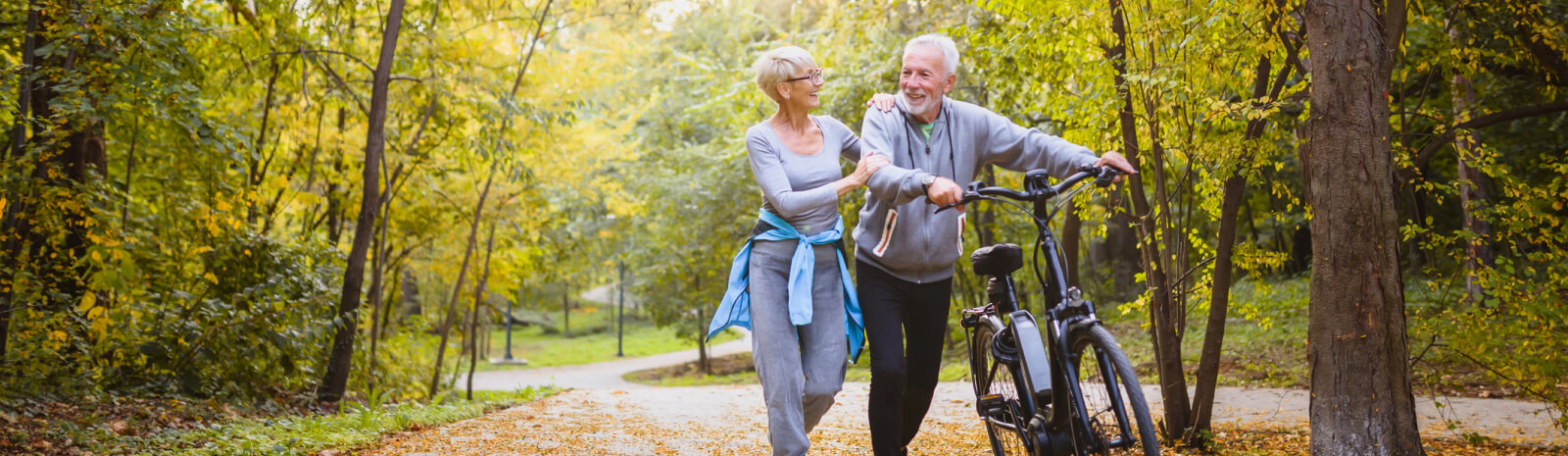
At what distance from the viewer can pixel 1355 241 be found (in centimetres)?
363

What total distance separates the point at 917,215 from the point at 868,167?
0.37 m

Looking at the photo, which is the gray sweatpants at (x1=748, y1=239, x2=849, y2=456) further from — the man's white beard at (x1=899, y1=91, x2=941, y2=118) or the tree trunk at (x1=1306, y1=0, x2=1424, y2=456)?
the tree trunk at (x1=1306, y1=0, x2=1424, y2=456)

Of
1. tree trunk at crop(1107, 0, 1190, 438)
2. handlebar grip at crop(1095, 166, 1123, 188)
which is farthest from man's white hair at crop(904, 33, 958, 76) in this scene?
tree trunk at crop(1107, 0, 1190, 438)

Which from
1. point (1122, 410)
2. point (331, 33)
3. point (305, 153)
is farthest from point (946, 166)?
point (305, 153)

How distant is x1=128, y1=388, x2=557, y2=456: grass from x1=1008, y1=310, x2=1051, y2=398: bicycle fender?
12.7 feet

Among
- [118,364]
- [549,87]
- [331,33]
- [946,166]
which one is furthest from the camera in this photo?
[549,87]

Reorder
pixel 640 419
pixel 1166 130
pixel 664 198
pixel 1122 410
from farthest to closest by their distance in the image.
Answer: pixel 664 198 → pixel 640 419 → pixel 1166 130 → pixel 1122 410

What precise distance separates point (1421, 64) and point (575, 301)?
40035 millimetres

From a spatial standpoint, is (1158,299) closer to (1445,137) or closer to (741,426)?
(1445,137)

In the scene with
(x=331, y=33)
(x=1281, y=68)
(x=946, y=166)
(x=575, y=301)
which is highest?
(x=331, y=33)

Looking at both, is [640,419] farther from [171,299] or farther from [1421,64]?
[1421,64]

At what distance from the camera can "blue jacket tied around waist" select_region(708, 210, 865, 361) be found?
3.28 metres

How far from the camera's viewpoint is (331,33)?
838cm

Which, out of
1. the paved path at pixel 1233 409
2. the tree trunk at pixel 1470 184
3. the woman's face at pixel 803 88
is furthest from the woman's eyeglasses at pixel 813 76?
the paved path at pixel 1233 409
